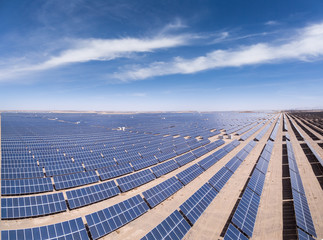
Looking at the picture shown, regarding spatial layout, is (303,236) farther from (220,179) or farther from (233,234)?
(220,179)

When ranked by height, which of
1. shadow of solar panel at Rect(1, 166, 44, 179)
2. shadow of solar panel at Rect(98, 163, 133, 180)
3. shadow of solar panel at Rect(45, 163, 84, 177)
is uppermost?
shadow of solar panel at Rect(1, 166, 44, 179)

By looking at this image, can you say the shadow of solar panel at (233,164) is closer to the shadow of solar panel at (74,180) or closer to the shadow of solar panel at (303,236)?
the shadow of solar panel at (303,236)

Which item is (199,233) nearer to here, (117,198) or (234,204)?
(234,204)

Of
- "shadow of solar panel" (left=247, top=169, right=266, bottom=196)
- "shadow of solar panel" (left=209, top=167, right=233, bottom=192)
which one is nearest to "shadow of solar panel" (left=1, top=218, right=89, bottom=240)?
"shadow of solar panel" (left=209, top=167, right=233, bottom=192)

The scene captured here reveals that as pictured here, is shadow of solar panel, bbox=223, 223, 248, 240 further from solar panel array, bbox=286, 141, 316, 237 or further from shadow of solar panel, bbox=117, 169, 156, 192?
shadow of solar panel, bbox=117, 169, 156, 192

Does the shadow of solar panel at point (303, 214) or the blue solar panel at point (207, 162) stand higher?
the blue solar panel at point (207, 162)

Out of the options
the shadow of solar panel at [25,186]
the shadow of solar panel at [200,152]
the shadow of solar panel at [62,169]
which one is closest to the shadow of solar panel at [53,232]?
the shadow of solar panel at [25,186]

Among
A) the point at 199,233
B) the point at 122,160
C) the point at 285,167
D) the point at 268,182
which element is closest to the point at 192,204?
the point at 199,233
